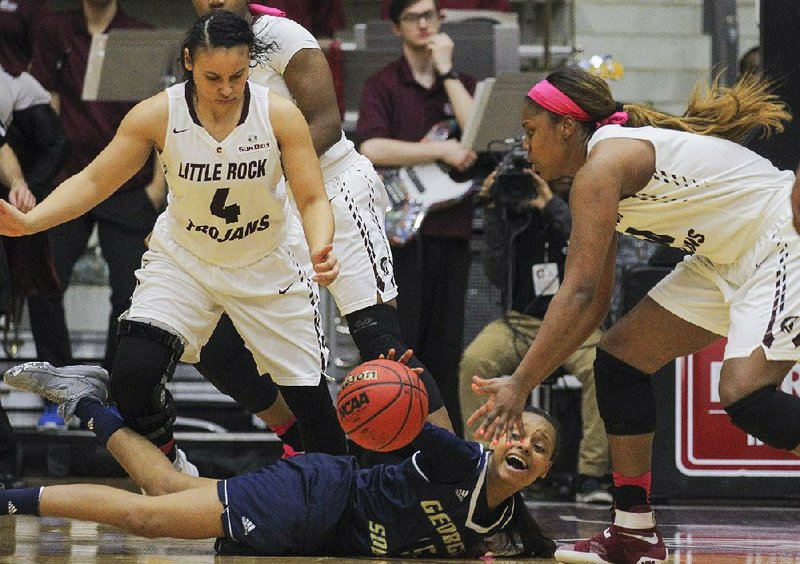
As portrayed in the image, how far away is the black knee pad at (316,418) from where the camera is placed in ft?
16.0

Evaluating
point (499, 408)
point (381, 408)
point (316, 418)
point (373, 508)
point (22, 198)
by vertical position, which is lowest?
point (373, 508)

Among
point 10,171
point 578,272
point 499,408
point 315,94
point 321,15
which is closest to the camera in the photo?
point 499,408

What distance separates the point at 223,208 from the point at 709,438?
A: 3.09m

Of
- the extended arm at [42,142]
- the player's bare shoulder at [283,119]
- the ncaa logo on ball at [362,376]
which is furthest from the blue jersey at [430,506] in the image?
the extended arm at [42,142]

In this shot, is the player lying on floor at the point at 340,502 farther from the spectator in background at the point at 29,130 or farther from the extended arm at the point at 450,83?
the extended arm at the point at 450,83

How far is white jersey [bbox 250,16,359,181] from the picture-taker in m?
5.02

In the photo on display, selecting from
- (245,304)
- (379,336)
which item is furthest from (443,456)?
(245,304)

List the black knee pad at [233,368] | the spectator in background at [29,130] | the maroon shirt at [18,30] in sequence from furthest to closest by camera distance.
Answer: the maroon shirt at [18,30], the spectator in background at [29,130], the black knee pad at [233,368]

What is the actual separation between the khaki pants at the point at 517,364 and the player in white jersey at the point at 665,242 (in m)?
2.12

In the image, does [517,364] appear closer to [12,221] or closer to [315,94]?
[315,94]

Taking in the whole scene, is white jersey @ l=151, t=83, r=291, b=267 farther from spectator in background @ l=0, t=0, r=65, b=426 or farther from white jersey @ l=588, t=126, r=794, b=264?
spectator in background @ l=0, t=0, r=65, b=426

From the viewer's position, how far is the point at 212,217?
15.1ft

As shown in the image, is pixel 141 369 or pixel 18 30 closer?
pixel 141 369

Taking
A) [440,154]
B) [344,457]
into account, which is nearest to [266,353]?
[344,457]
